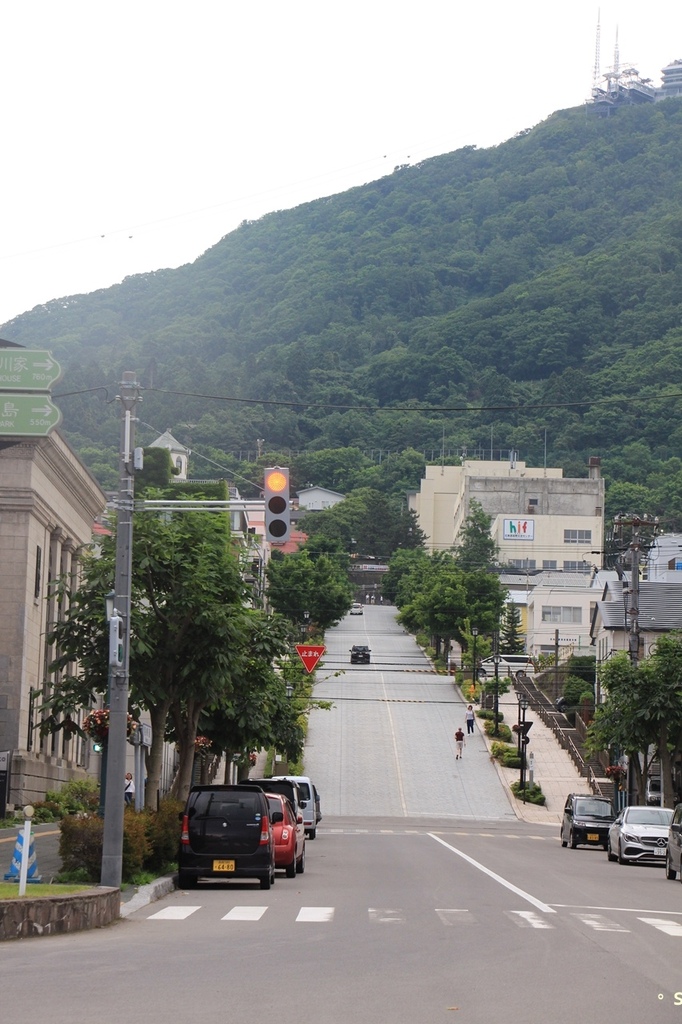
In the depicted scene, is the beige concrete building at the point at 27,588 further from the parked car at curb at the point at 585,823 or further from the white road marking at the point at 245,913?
the white road marking at the point at 245,913

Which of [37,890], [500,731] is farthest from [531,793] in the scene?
[37,890]

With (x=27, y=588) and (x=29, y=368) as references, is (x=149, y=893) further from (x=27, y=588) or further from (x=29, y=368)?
(x=29, y=368)

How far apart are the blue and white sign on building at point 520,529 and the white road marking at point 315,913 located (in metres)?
128

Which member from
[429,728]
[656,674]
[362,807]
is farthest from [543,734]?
[656,674]

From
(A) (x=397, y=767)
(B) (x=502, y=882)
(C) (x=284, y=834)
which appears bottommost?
(A) (x=397, y=767)

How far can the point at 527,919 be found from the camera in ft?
57.9

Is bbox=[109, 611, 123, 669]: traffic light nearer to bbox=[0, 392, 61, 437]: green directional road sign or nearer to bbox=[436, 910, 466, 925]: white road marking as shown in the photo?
bbox=[436, 910, 466, 925]: white road marking

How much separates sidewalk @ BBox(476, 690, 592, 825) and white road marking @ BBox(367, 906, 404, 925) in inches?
1588

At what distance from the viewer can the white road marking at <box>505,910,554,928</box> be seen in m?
16.9

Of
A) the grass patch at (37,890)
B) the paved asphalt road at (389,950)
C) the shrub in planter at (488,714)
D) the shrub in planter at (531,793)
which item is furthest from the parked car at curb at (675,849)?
the shrub in planter at (488,714)

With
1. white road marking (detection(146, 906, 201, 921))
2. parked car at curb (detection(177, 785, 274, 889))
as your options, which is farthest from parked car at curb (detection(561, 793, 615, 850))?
white road marking (detection(146, 906, 201, 921))

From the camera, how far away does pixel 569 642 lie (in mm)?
110438

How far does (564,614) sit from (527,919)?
94482 mm

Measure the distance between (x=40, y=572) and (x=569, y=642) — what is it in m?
69.8
